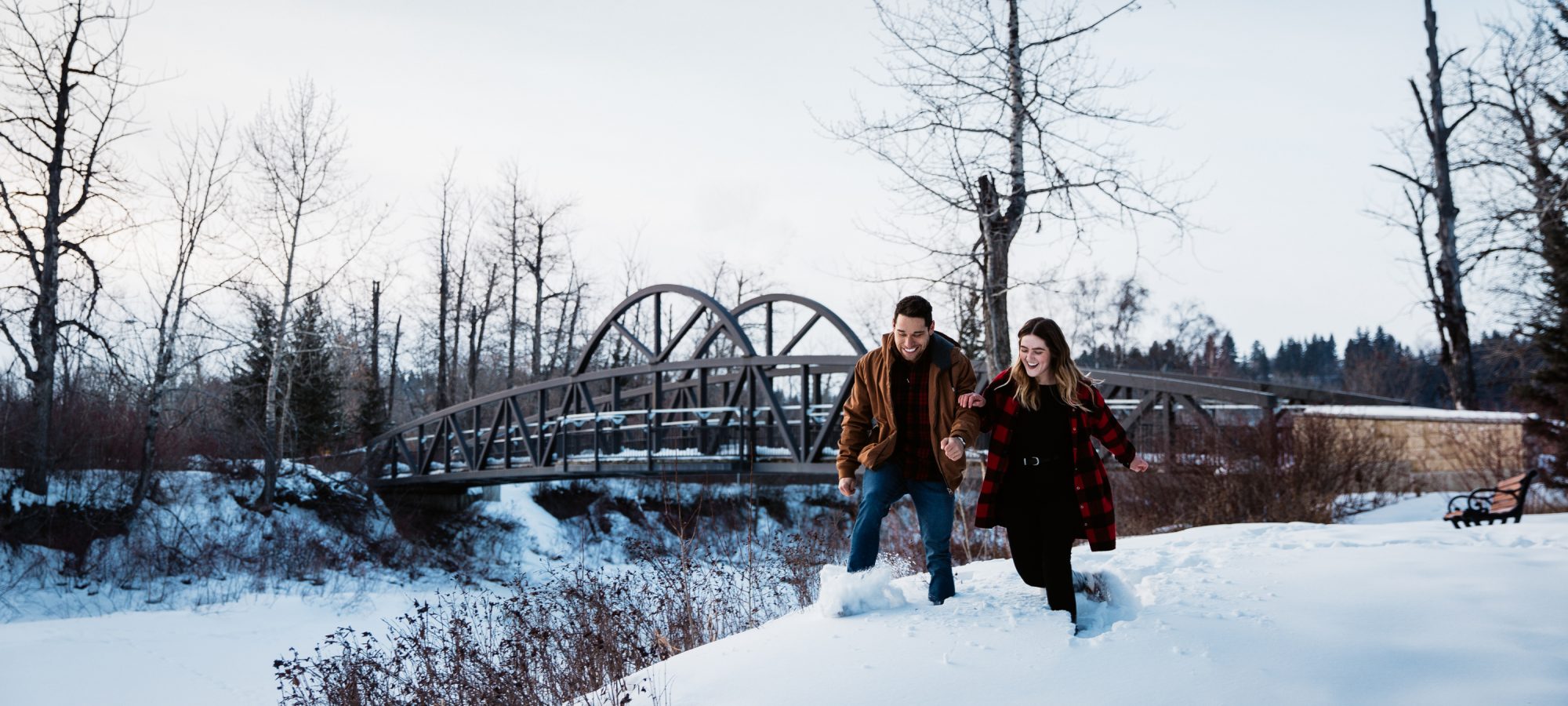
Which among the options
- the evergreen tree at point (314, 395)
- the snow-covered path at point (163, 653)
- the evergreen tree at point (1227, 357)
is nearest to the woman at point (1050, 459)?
the snow-covered path at point (163, 653)

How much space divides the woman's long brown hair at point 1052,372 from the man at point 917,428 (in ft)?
0.90

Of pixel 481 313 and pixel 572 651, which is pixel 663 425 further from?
pixel 481 313

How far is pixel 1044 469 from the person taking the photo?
4332 millimetres

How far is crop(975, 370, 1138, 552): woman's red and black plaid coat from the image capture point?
4262mm

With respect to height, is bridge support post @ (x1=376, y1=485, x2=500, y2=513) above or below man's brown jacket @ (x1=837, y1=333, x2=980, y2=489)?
below

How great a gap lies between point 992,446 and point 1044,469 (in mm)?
247

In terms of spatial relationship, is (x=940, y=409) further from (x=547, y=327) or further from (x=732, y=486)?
(x=547, y=327)

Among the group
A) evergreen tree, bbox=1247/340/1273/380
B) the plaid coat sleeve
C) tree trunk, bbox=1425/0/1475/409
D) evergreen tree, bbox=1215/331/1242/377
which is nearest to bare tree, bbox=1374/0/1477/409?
tree trunk, bbox=1425/0/1475/409

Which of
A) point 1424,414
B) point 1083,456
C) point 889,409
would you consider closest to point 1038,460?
point 1083,456

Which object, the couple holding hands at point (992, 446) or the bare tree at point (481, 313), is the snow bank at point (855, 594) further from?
the bare tree at point (481, 313)

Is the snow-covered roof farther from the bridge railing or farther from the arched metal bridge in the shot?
the bridge railing

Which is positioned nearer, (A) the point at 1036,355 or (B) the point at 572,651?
(A) the point at 1036,355

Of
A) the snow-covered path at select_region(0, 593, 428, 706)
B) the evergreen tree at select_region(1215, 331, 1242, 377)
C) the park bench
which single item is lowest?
the snow-covered path at select_region(0, 593, 428, 706)

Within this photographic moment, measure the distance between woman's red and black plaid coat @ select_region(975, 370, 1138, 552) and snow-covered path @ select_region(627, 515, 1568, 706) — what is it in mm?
413
